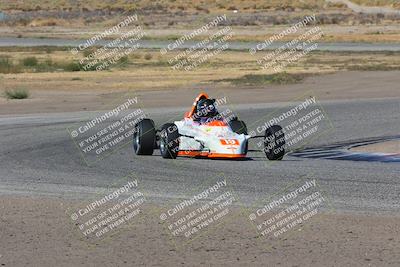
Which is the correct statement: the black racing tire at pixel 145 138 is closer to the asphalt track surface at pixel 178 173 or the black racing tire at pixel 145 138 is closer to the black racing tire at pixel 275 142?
the asphalt track surface at pixel 178 173

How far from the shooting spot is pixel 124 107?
3638 cm

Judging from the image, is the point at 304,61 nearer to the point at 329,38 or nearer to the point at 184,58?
the point at 184,58

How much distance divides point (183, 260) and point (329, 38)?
68.4 meters

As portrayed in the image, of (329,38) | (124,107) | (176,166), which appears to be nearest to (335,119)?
(124,107)

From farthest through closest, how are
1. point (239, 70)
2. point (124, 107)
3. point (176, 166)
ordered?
point (239, 70), point (124, 107), point (176, 166)

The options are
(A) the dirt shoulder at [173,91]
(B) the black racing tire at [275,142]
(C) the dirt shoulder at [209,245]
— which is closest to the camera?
(C) the dirt shoulder at [209,245]
